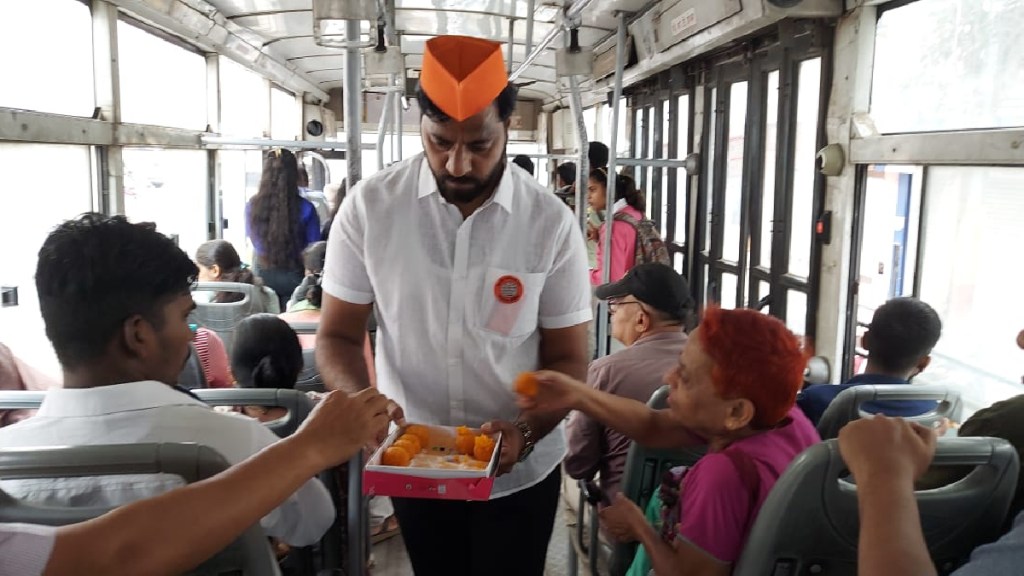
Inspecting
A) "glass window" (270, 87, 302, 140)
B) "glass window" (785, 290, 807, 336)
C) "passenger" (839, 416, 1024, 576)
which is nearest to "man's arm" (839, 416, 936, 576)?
"passenger" (839, 416, 1024, 576)

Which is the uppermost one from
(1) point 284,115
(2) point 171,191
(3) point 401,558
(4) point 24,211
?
(1) point 284,115

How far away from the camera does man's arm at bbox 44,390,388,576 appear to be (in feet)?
3.05

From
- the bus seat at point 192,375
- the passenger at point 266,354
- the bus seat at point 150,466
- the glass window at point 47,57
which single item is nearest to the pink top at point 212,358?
the bus seat at point 192,375

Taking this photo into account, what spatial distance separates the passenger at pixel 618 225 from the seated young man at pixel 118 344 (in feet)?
12.5

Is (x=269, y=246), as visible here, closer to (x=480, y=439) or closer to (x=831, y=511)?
(x=480, y=439)

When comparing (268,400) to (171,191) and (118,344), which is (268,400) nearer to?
(118,344)

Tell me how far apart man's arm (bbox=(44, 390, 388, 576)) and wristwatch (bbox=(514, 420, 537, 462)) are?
1.94 feet

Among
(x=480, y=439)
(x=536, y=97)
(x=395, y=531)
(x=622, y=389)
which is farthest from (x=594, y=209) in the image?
(x=536, y=97)

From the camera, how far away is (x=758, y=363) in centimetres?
155

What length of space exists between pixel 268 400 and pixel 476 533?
0.58 m

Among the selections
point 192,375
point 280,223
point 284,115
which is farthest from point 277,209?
point 284,115

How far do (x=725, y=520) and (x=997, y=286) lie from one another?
1993 mm

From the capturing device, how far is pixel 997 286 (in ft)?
9.18

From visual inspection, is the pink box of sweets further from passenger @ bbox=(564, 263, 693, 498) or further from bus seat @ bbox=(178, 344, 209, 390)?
bus seat @ bbox=(178, 344, 209, 390)
